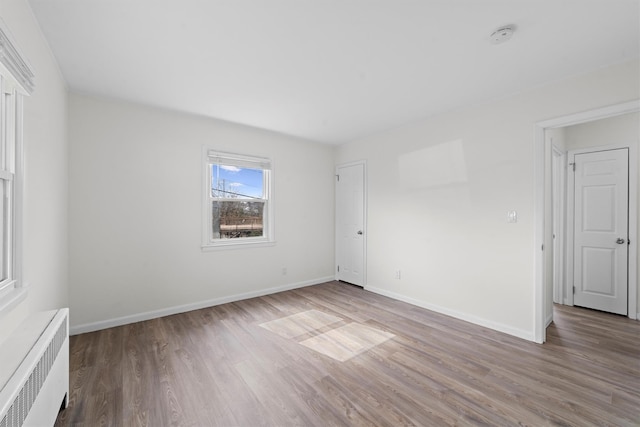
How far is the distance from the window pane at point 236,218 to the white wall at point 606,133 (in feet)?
14.3

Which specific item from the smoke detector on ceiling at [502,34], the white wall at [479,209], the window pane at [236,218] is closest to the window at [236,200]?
the window pane at [236,218]

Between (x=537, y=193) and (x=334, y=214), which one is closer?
(x=537, y=193)

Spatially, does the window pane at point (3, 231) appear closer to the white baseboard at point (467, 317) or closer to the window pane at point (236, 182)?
the window pane at point (236, 182)

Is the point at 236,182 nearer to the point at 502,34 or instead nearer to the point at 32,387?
the point at 32,387

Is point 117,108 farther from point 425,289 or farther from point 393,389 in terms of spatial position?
point 425,289

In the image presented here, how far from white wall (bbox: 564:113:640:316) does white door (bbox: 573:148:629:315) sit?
133 millimetres

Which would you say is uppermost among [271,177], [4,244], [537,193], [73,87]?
[73,87]

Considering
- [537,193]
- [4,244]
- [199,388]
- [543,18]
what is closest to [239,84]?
[4,244]

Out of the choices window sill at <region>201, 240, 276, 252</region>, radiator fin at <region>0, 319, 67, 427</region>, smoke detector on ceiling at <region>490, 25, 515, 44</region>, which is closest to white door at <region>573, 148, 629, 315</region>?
smoke detector on ceiling at <region>490, 25, 515, 44</region>

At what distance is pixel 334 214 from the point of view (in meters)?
5.09

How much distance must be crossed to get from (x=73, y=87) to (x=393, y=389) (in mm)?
3943

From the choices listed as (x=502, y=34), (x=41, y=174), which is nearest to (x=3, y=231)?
(x=41, y=174)

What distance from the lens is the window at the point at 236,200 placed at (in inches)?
146

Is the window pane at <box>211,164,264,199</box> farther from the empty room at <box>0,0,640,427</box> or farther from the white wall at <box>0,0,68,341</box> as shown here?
the white wall at <box>0,0,68,341</box>
